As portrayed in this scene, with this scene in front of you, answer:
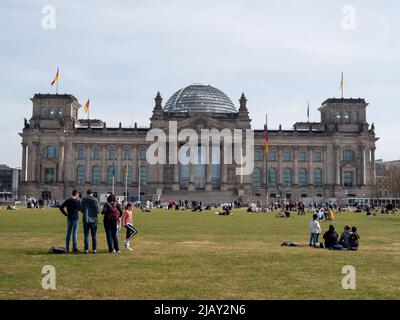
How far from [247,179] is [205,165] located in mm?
9472

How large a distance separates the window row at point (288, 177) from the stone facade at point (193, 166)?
0.22 meters

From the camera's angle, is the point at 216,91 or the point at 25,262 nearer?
the point at 25,262

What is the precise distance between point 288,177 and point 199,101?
27.5 metres

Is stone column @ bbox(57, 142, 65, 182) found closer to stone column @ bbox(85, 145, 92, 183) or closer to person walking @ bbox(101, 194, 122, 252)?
stone column @ bbox(85, 145, 92, 183)

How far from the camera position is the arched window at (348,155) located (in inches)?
4619

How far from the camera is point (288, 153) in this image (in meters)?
118

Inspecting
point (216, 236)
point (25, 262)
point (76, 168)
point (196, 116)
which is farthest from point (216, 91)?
point (25, 262)

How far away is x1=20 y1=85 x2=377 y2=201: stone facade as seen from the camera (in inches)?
4446

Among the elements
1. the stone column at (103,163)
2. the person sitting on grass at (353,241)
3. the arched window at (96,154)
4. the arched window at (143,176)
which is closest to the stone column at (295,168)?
the arched window at (143,176)

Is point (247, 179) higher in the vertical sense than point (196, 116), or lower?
lower

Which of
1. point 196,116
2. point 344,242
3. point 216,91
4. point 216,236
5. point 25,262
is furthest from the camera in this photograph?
point 216,91

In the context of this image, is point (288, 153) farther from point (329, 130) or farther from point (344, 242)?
point (344, 242)

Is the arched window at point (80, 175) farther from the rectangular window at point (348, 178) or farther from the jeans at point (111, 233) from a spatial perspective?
the jeans at point (111, 233)
